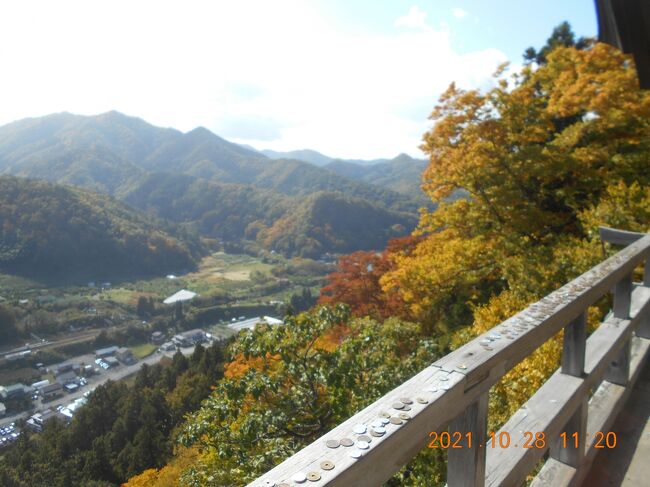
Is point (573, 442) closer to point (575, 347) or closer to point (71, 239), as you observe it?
point (575, 347)

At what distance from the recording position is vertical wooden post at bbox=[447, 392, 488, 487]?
3.55 ft

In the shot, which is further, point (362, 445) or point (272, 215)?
point (272, 215)

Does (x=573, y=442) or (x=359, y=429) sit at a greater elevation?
(x=359, y=429)

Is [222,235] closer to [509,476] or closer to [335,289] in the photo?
[335,289]

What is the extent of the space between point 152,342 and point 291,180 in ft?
→ 486

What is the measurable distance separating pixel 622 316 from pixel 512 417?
1515mm

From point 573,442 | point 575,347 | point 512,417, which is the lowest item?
point 573,442

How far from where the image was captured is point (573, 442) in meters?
1.91

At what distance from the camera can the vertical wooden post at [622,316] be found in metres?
2.55

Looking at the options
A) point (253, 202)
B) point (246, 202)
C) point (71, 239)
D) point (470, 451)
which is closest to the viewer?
point (470, 451)

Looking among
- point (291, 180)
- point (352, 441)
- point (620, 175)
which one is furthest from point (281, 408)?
point (291, 180)

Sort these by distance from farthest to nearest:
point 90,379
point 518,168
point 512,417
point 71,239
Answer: point 71,239 < point 90,379 < point 518,168 < point 512,417

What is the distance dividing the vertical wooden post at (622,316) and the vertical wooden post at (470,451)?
1992 millimetres

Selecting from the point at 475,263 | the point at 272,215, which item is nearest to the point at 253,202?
the point at 272,215
